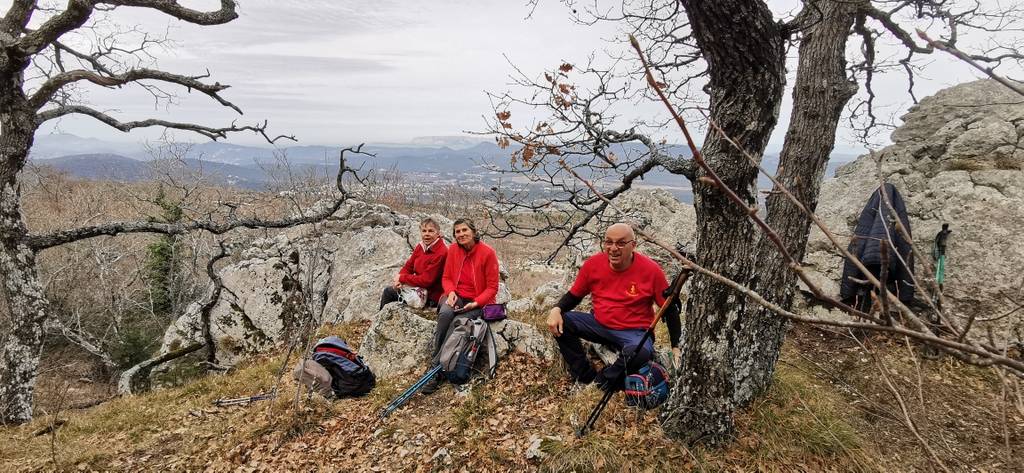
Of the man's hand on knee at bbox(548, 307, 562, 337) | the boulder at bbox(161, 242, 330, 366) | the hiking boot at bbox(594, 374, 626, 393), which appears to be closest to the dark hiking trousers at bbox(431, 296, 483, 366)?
the man's hand on knee at bbox(548, 307, 562, 337)

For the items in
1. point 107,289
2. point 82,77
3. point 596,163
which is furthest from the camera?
point 107,289

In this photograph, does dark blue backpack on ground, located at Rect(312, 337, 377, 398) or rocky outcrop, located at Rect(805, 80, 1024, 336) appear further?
rocky outcrop, located at Rect(805, 80, 1024, 336)

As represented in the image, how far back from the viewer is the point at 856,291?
6484mm

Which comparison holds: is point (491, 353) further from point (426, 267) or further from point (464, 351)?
point (426, 267)

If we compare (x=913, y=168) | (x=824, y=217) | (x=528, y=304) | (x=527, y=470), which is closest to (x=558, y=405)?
(x=527, y=470)

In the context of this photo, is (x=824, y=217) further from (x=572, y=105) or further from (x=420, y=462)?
(x=420, y=462)

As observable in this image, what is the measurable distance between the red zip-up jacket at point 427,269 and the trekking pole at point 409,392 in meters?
1.55

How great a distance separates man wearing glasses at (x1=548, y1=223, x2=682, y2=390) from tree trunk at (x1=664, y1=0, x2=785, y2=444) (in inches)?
30.7

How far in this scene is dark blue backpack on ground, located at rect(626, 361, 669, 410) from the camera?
444cm

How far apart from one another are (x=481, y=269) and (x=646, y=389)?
259cm

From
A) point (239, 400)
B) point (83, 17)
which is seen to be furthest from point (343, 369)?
point (83, 17)

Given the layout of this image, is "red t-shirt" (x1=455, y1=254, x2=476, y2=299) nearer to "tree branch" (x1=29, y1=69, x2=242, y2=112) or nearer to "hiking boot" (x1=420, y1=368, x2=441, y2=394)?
"hiking boot" (x1=420, y1=368, x2=441, y2=394)

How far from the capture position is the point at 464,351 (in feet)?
18.5

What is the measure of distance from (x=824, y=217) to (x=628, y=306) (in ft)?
17.2
